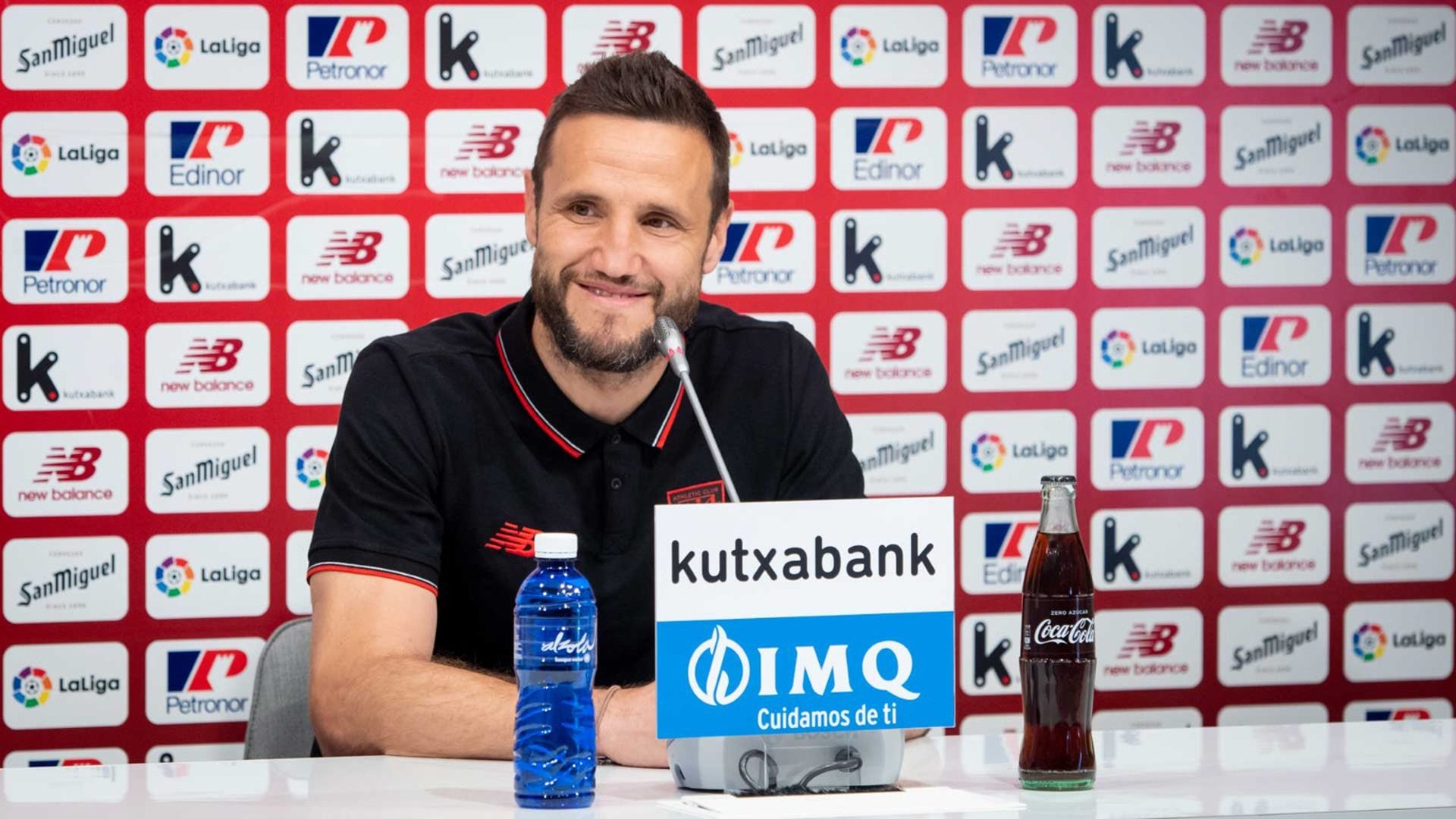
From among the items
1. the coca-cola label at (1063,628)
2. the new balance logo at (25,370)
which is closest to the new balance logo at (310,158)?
the new balance logo at (25,370)

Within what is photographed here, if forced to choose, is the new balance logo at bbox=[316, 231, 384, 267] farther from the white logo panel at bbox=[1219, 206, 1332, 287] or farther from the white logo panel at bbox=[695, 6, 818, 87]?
the white logo panel at bbox=[1219, 206, 1332, 287]

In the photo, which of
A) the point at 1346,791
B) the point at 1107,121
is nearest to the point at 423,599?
the point at 1346,791

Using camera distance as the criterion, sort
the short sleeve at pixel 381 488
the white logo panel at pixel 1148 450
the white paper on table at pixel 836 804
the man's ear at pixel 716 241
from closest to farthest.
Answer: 1. the white paper on table at pixel 836 804
2. the short sleeve at pixel 381 488
3. the man's ear at pixel 716 241
4. the white logo panel at pixel 1148 450

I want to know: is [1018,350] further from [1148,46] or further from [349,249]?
[349,249]

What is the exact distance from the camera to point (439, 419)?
167 centimetres

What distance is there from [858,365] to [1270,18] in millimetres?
1065

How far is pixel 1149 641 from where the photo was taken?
281cm

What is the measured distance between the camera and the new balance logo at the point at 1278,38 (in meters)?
2.82

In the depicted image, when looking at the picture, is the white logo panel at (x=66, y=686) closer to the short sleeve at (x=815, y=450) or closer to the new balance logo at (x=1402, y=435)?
the short sleeve at (x=815, y=450)

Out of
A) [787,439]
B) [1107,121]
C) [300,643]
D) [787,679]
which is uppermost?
[1107,121]

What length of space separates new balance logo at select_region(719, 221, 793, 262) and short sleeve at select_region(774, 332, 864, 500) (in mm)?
871

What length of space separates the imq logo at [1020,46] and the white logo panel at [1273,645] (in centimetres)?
111

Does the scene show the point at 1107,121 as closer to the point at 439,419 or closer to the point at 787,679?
the point at 439,419

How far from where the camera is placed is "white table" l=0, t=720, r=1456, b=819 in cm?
106
